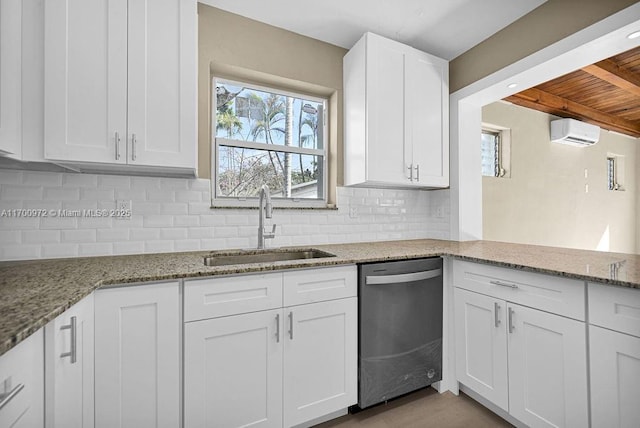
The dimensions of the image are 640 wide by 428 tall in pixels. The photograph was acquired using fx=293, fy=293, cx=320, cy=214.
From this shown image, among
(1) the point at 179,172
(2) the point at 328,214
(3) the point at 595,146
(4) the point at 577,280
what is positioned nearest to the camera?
(4) the point at 577,280

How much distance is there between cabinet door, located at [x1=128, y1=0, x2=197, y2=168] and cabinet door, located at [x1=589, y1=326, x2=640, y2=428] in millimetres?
2071

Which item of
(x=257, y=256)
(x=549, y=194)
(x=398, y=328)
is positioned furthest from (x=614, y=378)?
(x=549, y=194)

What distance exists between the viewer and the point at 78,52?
1.37 meters

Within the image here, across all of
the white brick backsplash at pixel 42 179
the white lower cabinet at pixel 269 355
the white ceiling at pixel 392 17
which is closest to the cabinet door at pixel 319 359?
the white lower cabinet at pixel 269 355

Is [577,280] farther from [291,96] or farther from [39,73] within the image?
[39,73]

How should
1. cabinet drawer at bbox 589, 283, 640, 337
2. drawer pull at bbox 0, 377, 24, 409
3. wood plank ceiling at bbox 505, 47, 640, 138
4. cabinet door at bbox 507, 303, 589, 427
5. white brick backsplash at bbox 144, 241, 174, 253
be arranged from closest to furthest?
drawer pull at bbox 0, 377, 24, 409
cabinet drawer at bbox 589, 283, 640, 337
cabinet door at bbox 507, 303, 589, 427
white brick backsplash at bbox 144, 241, 174, 253
wood plank ceiling at bbox 505, 47, 640, 138

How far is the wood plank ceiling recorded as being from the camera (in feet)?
9.04

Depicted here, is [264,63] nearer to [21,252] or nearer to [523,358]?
[21,252]

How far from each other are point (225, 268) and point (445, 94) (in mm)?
2249

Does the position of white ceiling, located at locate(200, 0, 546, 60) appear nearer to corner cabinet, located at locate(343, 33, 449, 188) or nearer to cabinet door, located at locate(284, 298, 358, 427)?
corner cabinet, located at locate(343, 33, 449, 188)

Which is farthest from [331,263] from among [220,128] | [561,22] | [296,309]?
[561,22]

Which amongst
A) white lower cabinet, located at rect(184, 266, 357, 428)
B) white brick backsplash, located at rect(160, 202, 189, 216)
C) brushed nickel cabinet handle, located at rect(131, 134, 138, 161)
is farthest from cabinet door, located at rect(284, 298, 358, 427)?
brushed nickel cabinet handle, located at rect(131, 134, 138, 161)

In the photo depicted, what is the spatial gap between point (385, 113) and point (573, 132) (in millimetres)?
3184

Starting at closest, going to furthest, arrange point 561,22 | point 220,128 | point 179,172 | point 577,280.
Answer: point 577,280 < point 179,172 < point 561,22 < point 220,128
